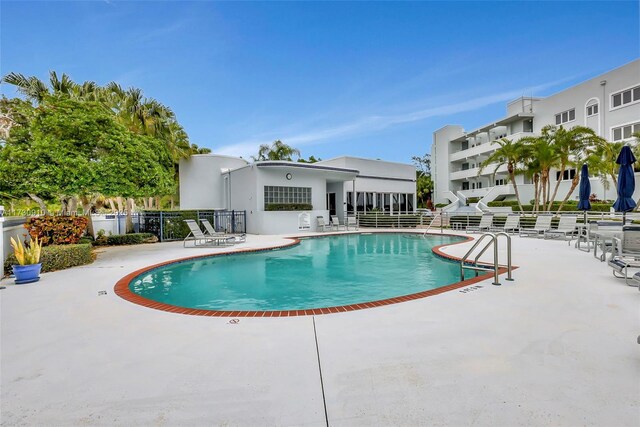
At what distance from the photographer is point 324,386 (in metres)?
2.54

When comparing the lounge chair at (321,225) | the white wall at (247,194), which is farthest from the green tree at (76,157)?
the lounge chair at (321,225)

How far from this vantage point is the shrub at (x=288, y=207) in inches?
719

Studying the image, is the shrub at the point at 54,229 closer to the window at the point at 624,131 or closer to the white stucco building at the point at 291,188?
the white stucco building at the point at 291,188

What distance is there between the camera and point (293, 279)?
7.69 m

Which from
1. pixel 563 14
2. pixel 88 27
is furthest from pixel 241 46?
pixel 563 14

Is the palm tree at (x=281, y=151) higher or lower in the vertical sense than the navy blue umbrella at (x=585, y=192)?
higher

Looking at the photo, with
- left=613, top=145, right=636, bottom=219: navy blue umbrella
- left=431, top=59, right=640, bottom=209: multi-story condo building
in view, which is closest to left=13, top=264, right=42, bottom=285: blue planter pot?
left=613, top=145, right=636, bottom=219: navy blue umbrella

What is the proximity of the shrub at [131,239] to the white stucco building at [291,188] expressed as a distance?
555cm

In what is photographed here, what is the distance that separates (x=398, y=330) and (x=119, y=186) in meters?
10.2

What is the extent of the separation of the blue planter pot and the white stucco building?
11.7 meters

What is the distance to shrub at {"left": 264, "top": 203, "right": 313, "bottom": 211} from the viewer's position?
18266 millimetres

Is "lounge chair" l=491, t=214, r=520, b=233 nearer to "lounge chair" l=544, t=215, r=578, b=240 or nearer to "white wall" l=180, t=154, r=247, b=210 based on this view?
"lounge chair" l=544, t=215, r=578, b=240

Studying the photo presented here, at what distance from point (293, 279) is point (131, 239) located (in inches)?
399

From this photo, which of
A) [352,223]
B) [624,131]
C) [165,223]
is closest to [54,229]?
[165,223]
